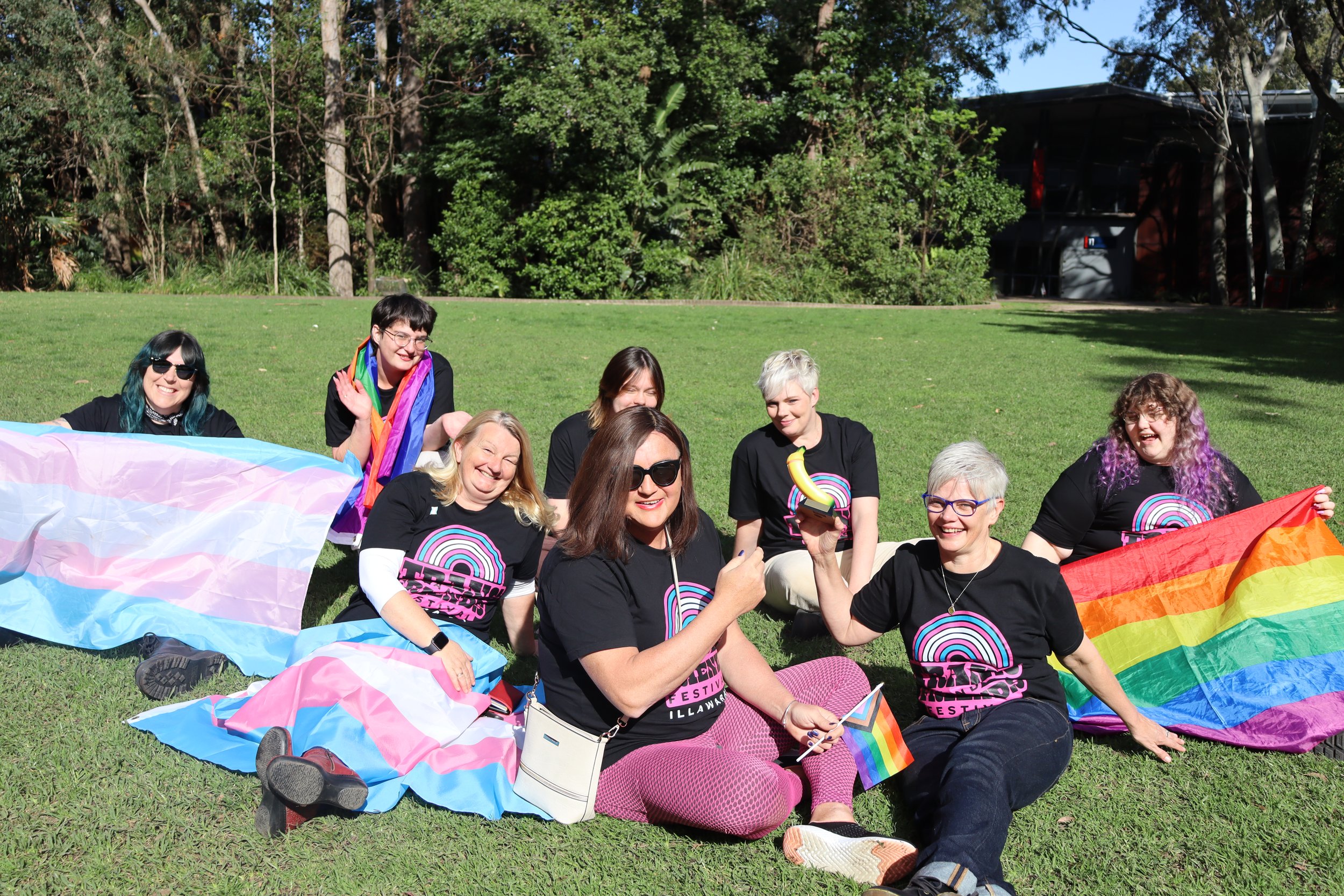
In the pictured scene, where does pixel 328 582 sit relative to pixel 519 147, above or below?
below

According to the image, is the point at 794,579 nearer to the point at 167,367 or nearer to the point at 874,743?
the point at 874,743

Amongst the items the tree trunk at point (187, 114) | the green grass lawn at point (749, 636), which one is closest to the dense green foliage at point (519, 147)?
the tree trunk at point (187, 114)

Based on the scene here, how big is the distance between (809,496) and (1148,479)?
1675mm

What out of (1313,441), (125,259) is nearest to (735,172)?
(125,259)

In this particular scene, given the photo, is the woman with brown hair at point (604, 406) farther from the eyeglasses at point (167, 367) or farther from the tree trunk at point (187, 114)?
the tree trunk at point (187, 114)

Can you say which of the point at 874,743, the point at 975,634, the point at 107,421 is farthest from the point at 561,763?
the point at 107,421

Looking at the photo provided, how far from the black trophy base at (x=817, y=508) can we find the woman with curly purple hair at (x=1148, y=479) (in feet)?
4.37

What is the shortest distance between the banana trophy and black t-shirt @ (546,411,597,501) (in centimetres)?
118

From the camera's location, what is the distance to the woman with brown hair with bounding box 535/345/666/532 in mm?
4941

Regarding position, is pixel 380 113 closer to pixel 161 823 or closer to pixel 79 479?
pixel 79 479

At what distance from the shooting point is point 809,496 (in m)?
3.86

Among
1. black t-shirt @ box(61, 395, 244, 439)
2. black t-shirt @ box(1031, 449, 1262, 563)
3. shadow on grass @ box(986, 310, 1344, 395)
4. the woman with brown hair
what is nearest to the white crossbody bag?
the woman with brown hair

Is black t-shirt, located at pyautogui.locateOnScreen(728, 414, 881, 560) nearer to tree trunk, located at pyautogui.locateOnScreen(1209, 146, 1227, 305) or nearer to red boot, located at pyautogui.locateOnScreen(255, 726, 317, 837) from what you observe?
red boot, located at pyautogui.locateOnScreen(255, 726, 317, 837)

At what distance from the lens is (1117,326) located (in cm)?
2225
